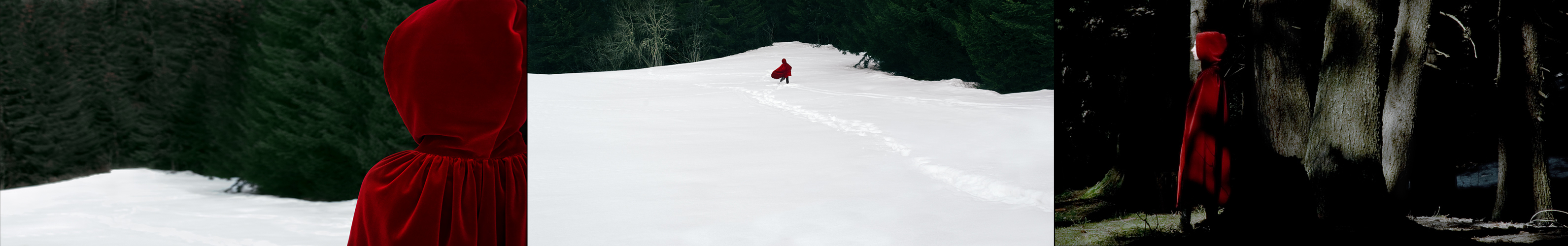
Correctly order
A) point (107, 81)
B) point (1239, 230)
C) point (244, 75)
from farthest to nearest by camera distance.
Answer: point (244, 75) < point (107, 81) < point (1239, 230)

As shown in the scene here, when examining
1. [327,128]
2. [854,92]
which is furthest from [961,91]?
[327,128]

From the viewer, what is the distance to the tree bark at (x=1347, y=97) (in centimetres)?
162

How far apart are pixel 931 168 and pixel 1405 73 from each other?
12.5 ft

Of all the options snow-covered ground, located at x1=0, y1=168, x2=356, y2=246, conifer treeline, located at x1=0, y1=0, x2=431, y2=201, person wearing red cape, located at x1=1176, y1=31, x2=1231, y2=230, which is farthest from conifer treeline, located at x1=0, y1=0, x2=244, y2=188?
person wearing red cape, located at x1=1176, y1=31, x2=1231, y2=230

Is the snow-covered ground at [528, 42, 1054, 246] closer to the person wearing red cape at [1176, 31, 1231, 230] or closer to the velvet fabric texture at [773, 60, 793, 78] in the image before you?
the velvet fabric texture at [773, 60, 793, 78]

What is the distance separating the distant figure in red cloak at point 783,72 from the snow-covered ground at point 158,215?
2.73m

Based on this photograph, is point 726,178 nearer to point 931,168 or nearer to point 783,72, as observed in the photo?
point 783,72

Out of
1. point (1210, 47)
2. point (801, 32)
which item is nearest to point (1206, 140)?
point (1210, 47)

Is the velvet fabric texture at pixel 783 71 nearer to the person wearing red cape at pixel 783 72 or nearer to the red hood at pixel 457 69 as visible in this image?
the person wearing red cape at pixel 783 72

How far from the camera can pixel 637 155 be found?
549 cm

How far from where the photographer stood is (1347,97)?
5.36 ft

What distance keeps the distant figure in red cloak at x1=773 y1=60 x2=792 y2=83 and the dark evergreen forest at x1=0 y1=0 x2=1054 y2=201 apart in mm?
399

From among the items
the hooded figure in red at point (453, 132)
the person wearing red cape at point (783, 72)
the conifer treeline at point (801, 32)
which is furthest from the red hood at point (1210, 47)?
the person wearing red cape at point (783, 72)

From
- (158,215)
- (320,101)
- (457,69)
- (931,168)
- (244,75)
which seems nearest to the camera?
(457,69)
